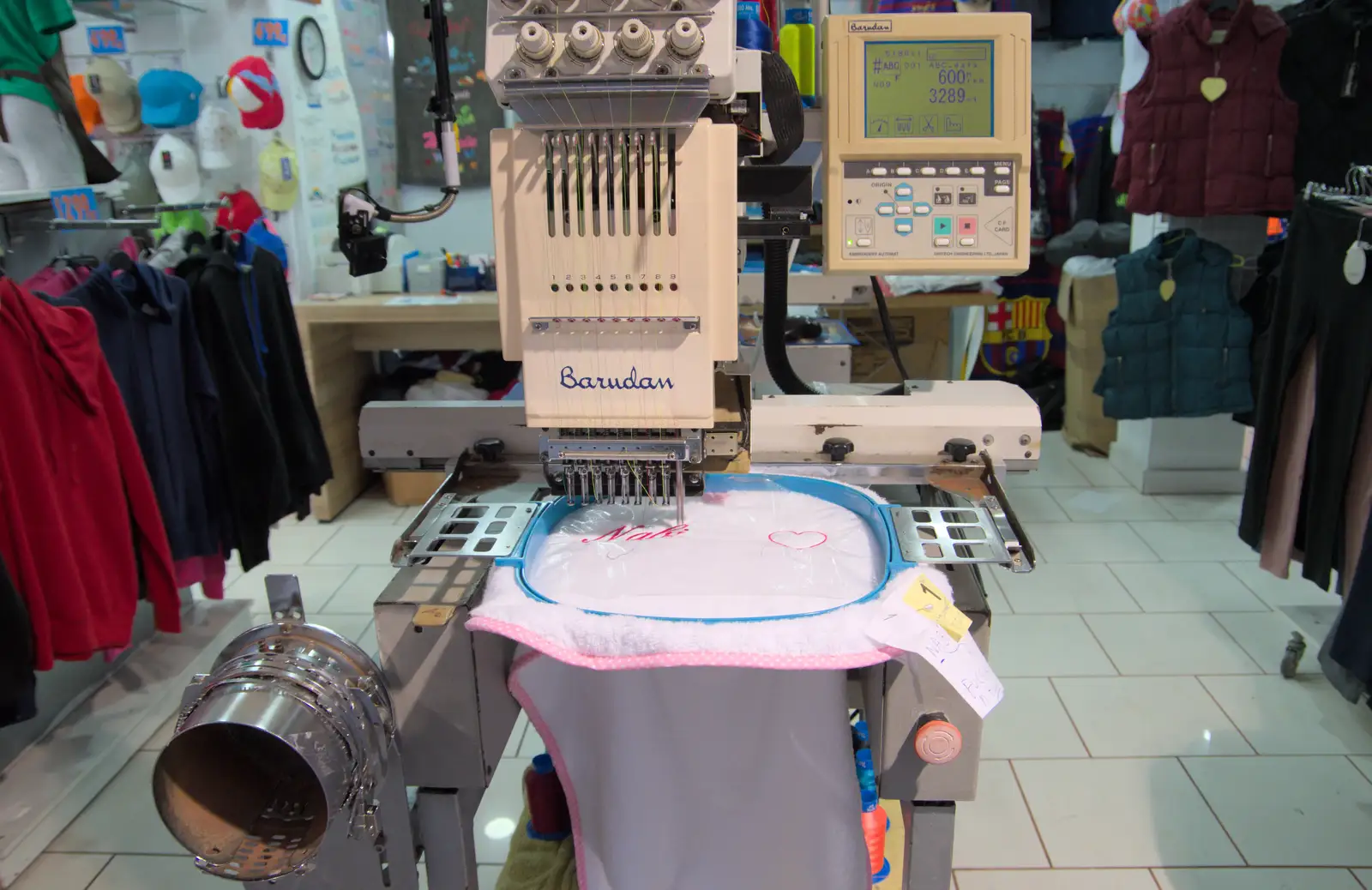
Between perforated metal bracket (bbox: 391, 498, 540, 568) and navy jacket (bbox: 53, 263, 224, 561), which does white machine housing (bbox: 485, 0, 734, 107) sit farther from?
navy jacket (bbox: 53, 263, 224, 561)

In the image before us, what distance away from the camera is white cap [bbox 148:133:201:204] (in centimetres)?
313

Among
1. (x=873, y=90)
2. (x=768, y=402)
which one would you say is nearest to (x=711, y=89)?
(x=873, y=90)

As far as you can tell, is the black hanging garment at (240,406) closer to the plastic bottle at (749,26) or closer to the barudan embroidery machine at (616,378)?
the barudan embroidery machine at (616,378)

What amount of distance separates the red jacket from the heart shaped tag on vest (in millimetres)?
3082

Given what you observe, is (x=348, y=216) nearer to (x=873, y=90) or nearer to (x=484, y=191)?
(x=873, y=90)

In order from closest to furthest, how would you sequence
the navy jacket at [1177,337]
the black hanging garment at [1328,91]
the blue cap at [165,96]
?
the black hanging garment at [1328,91] < the blue cap at [165,96] < the navy jacket at [1177,337]

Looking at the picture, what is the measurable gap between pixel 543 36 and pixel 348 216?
367 mm

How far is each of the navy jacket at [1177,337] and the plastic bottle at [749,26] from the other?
100 inches

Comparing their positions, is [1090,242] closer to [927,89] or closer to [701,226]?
[927,89]

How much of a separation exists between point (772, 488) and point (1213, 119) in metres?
2.57

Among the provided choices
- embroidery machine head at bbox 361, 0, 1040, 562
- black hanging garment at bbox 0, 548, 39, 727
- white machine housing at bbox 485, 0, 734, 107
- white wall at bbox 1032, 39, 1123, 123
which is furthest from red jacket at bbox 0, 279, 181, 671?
white wall at bbox 1032, 39, 1123, 123

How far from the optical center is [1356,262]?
5.88 ft

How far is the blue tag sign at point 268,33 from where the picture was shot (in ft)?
10.5

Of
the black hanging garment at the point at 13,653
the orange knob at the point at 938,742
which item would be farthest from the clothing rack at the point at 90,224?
the orange knob at the point at 938,742
